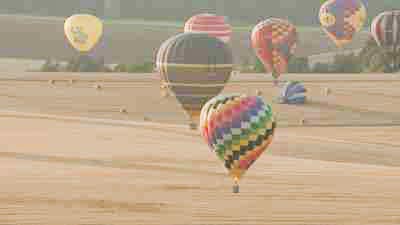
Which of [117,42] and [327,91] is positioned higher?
[327,91]

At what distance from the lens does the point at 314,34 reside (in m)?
96.9

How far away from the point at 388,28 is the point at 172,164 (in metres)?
32.1

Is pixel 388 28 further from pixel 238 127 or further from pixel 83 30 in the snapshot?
pixel 238 127

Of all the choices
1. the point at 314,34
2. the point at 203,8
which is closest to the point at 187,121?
the point at 314,34

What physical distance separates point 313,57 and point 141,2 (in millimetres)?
25284

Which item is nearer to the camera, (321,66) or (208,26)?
(208,26)

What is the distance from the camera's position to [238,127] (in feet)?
95.1

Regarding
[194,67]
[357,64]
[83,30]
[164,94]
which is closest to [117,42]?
[83,30]

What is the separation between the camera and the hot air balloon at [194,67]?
44312 mm

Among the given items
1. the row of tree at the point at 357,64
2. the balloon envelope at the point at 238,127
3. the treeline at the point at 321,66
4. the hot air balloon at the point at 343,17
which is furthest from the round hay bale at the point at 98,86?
the balloon envelope at the point at 238,127

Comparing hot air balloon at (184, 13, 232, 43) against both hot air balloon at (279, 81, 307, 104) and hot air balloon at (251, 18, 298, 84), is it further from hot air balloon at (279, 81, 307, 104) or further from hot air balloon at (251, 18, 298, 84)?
hot air balloon at (279, 81, 307, 104)

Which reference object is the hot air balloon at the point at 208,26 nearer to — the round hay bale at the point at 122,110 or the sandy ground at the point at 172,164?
the sandy ground at the point at 172,164

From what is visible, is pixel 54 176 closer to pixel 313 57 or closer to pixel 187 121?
pixel 187 121

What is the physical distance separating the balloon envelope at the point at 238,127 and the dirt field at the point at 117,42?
61588 millimetres
